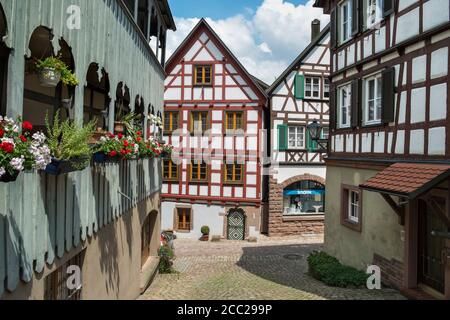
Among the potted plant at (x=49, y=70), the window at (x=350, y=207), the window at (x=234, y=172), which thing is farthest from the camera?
the window at (x=234, y=172)

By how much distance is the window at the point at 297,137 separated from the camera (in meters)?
20.6

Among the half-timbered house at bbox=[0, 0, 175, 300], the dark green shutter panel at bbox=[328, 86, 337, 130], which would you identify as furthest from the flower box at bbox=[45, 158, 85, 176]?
the dark green shutter panel at bbox=[328, 86, 337, 130]

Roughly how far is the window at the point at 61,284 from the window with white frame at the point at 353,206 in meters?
8.07

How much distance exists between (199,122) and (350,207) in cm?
1191

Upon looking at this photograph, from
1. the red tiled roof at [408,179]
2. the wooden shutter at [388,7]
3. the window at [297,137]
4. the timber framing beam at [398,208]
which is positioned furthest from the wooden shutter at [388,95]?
the window at [297,137]

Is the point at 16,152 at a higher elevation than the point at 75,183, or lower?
higher

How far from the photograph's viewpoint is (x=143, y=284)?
9.70m

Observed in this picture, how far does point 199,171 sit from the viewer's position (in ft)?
69.5

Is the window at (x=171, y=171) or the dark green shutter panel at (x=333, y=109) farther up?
the dark green shutter panel at (x=333, y=109)

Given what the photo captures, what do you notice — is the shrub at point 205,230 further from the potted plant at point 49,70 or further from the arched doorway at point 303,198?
the potted plant at point 49,70

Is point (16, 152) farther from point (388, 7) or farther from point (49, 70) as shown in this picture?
point (388, 7)

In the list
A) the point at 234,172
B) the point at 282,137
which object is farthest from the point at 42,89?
the point at 282,137

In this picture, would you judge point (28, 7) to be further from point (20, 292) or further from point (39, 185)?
point (20, 292)


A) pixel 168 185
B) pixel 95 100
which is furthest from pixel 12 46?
pixel 168 185
